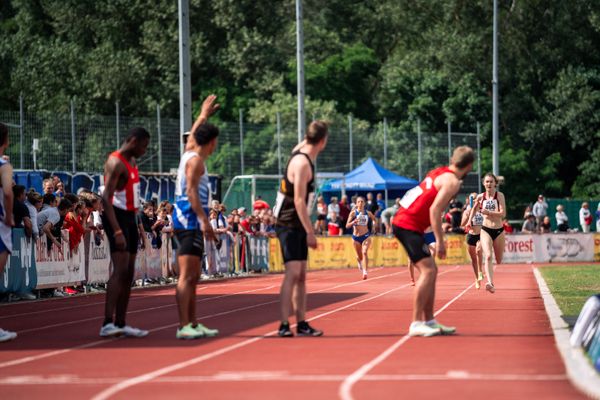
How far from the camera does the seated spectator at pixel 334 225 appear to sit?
141 feet

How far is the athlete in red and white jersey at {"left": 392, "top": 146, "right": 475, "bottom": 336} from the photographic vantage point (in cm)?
1320

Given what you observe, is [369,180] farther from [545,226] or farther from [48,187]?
[48,187]

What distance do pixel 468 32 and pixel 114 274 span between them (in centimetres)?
5715

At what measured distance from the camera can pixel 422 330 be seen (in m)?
13.4

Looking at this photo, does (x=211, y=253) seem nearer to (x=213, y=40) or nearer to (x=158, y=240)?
(x=158, y=240)

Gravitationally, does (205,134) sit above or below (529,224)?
above

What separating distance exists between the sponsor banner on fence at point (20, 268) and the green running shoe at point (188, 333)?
26.6ft

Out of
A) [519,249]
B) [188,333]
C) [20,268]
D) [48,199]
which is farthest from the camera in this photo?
[519,249]

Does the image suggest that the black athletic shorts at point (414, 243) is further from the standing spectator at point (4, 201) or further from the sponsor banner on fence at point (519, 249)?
the sponsor banner on fence at point (519, 249)

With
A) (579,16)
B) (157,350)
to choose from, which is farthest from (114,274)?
(579,16)

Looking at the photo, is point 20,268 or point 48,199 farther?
point 48,199

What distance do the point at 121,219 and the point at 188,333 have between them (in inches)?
52.5

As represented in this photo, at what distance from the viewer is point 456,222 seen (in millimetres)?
45062

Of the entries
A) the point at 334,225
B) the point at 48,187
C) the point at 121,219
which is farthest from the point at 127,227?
the point at 334,225
